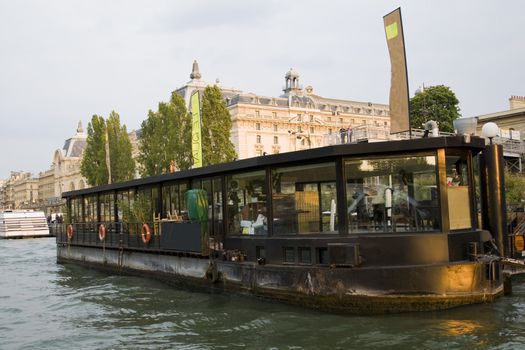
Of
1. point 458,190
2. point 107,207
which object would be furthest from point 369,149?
point 107,207

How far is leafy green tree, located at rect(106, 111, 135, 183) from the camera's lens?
70812 mm

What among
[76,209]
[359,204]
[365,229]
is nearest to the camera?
[365,229]

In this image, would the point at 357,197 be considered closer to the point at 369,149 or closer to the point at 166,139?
the point at 369,149

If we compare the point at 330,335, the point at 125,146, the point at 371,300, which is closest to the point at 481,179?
the point at 371,300

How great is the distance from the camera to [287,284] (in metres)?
13.6

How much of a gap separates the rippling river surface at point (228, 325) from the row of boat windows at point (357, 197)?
187 centimetres

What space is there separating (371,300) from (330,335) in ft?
5.03

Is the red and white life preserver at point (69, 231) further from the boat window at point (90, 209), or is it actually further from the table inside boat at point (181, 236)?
the table inside boat at point (181, 236)

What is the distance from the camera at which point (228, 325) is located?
12516mm

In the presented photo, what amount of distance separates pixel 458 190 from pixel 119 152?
6199 centimetres

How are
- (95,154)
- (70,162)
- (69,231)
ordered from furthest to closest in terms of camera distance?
(70,162)
(95,154)
(69,231)

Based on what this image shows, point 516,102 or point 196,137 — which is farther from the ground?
point 516,102

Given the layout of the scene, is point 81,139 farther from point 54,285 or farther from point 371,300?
point 371,300

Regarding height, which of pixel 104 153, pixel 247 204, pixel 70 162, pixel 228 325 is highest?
pixel 70 162
